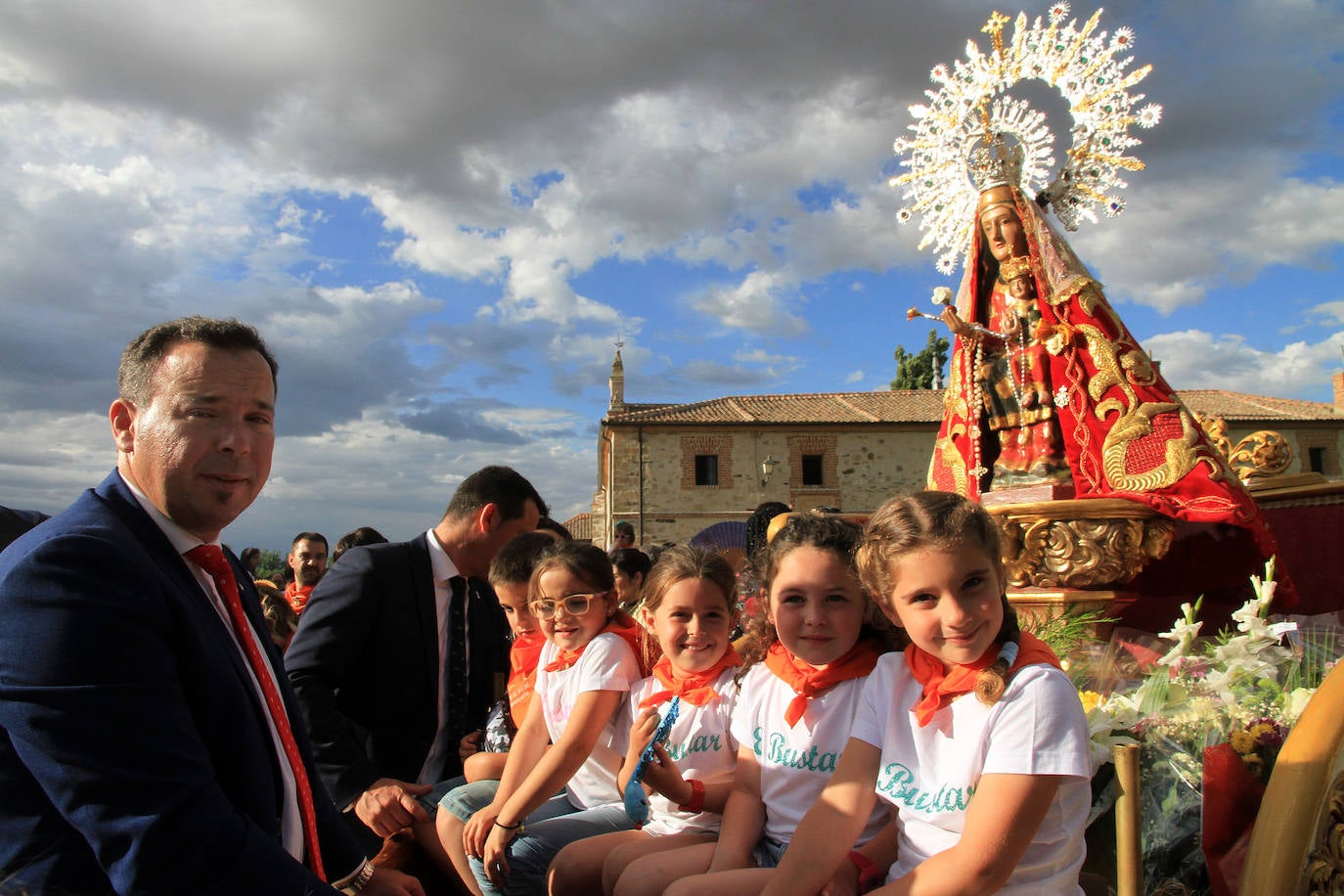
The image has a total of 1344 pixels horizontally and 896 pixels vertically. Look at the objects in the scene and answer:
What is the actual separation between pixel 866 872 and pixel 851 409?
92.5ft

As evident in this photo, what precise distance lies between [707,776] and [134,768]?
59.0 inches

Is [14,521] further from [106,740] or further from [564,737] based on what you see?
[106,740]

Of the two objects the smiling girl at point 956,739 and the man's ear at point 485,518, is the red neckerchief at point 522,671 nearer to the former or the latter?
the man's ear at point 485,518

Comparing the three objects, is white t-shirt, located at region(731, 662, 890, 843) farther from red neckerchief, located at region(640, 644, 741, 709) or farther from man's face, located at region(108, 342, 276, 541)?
man's face, located at region(108, 342, 276, 541)

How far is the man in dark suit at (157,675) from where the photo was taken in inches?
52.7

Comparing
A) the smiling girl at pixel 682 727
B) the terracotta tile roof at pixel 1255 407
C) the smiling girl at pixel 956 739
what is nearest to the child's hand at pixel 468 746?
the smiling girl at pixel 682 727

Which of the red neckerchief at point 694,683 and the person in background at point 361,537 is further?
the person in background at point 361,537

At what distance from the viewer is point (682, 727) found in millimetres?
2553

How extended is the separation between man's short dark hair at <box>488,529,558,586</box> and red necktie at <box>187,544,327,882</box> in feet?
4.86

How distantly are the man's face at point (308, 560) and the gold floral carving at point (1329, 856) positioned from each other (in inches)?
257

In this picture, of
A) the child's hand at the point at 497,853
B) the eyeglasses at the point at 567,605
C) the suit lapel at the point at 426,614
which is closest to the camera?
the child's hand at the point at 497,853

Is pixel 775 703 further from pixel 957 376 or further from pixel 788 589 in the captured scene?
pixel 957 376

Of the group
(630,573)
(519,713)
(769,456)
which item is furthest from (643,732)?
→ (769,456)

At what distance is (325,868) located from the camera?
1879 millimetres
